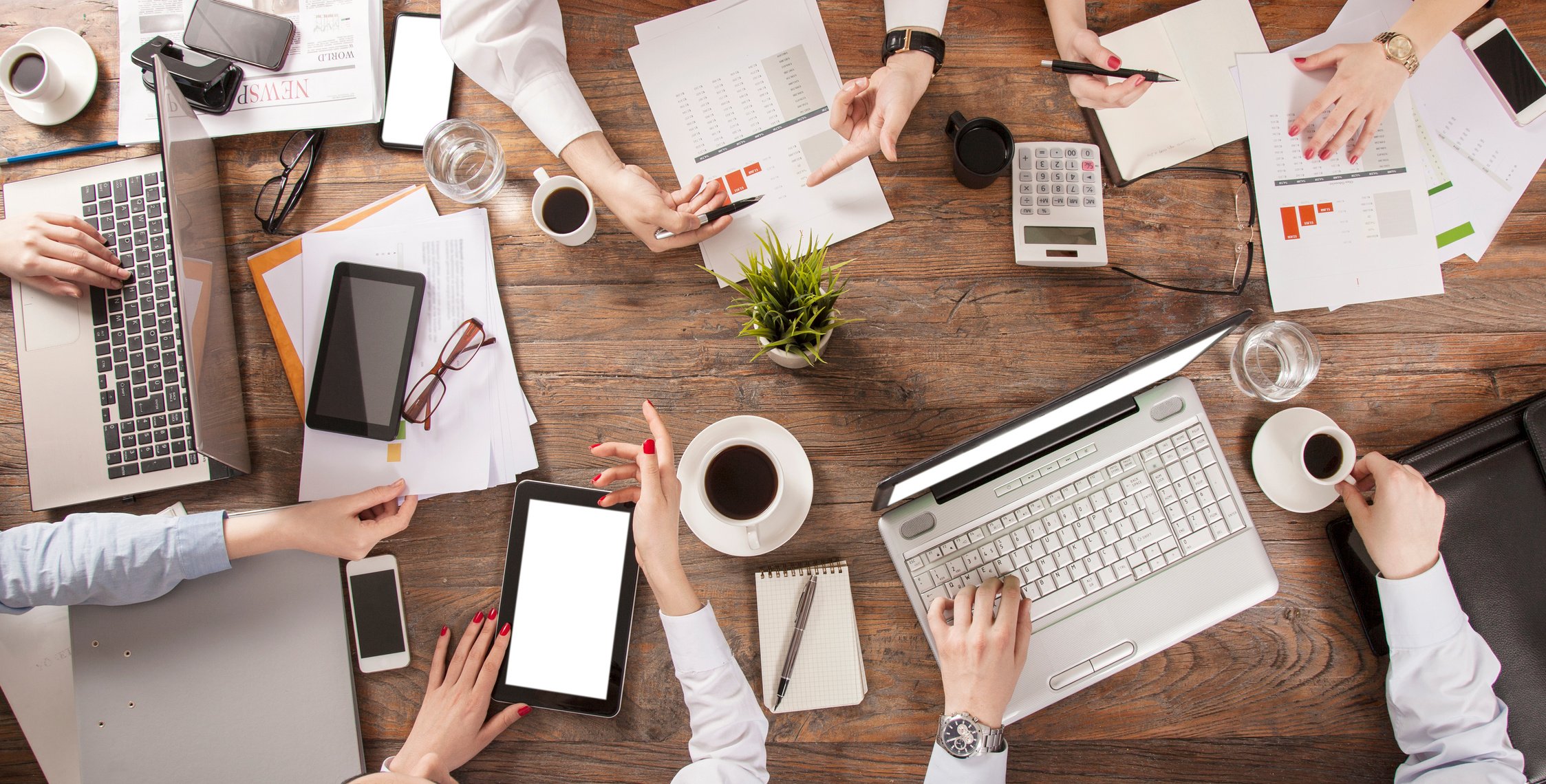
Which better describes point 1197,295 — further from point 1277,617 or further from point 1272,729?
point 1272,729

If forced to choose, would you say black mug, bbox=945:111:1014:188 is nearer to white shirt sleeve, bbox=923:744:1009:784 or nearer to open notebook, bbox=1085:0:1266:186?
open notebook, bbox=1085:0:1266:186

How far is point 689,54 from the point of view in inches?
46.6

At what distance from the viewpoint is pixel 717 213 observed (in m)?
1.09

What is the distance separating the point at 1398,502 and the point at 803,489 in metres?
0.84

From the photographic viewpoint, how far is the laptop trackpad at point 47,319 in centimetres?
114

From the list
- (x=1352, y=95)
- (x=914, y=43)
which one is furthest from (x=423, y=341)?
(x=1352, y=95)

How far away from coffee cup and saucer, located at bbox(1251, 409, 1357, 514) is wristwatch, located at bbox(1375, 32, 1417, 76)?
0.58m

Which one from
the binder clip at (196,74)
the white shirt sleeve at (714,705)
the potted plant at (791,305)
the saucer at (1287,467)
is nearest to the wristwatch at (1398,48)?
the saucer at (1287,467)

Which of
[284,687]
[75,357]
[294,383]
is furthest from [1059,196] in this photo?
[75,357]

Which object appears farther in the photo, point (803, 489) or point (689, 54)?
point (689, 54)

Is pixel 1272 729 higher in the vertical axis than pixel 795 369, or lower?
lower

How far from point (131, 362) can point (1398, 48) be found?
2.04m

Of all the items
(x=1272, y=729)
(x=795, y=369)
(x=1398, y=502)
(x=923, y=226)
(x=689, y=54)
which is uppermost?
(x=689, y=54)

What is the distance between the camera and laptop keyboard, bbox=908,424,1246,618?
104cm
